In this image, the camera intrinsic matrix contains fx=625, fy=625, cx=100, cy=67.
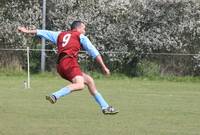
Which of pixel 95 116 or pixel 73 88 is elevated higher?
pixel 73 88

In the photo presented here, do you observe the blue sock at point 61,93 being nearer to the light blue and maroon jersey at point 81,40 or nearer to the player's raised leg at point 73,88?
the player's raised leg at point 73,88

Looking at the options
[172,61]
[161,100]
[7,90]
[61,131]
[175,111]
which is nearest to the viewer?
[61,131]

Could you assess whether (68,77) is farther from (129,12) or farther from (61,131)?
(129,12)

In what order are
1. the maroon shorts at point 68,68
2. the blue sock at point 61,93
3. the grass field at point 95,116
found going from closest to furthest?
the grass field at point 95,116
the blue sock at point 61,93
the maroon shorts at point 68,68

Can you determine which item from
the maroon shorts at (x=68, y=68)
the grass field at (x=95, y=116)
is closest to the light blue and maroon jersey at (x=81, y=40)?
the maroon shorts at (x=68, y=68)

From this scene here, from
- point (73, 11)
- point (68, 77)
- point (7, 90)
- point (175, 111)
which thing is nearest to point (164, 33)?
point (73, 11)

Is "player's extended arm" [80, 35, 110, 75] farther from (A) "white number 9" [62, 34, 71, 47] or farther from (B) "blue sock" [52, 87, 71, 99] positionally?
(B) "blue sock" [52, 87, 71, 99]

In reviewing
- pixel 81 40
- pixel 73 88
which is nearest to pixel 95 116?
pixel 73 88

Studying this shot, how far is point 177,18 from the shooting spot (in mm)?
35062

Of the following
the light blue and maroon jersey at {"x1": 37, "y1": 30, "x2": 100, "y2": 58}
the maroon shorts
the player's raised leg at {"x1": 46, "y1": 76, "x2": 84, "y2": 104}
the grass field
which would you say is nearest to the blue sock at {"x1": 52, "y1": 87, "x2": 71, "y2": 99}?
the player's raised leg at {"x1": 46, "y1": 76, "x2": 84, "y2": 104}

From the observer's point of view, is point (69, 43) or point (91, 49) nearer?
point (91, 49)

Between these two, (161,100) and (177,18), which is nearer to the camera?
(161,100)

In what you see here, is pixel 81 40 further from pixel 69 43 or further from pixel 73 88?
pixel 73 88

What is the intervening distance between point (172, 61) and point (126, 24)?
3436mm
